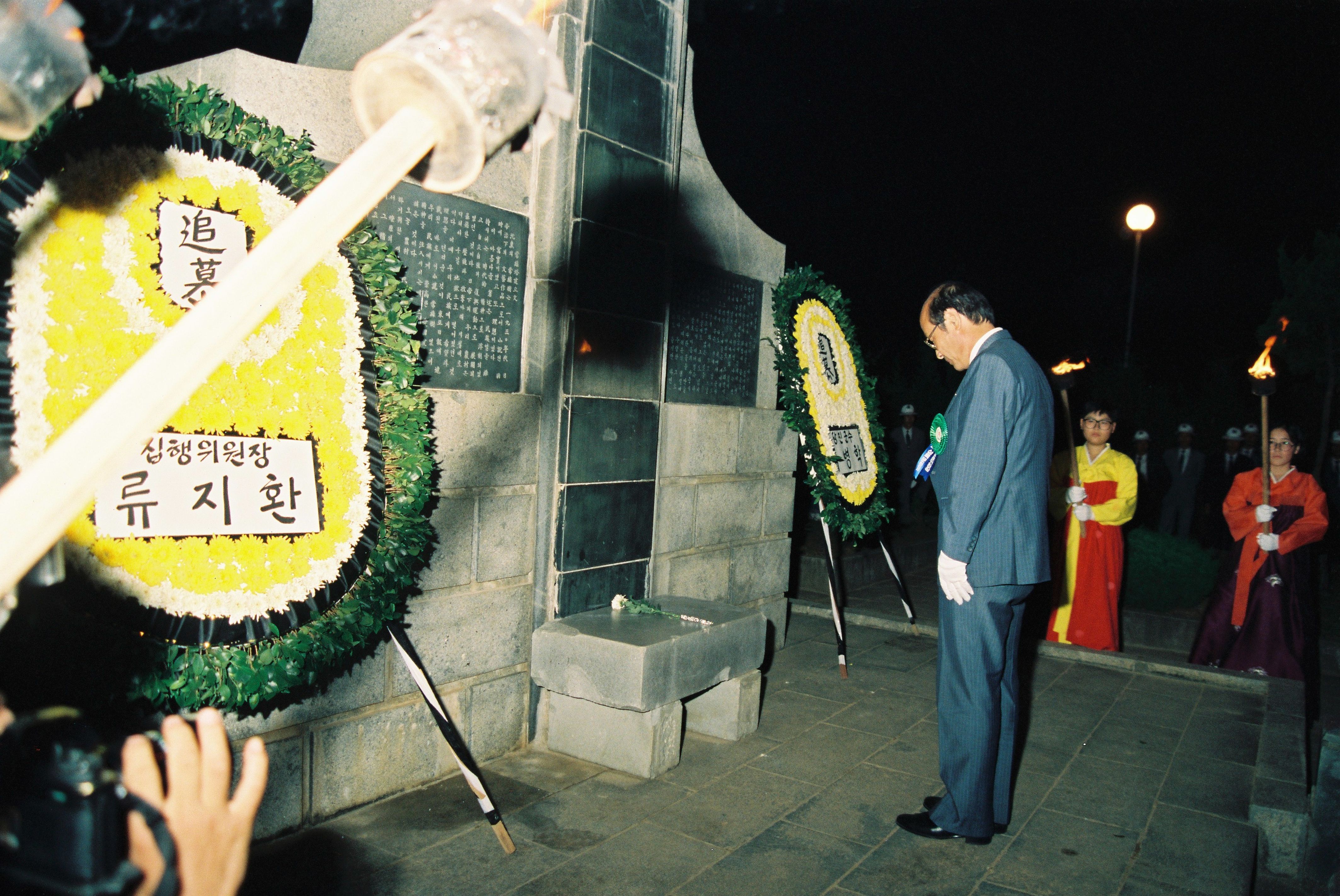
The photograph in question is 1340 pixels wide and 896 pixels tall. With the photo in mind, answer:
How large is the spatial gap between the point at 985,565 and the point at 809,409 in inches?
93.8

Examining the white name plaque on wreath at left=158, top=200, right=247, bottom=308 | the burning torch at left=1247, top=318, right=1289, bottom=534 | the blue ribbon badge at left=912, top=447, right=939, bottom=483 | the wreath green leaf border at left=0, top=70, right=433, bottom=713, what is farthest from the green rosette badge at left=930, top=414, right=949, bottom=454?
the burning torch at left=1247, top=318, right=1289, bottom=534

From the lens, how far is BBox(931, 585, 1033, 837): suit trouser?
3.71 meters

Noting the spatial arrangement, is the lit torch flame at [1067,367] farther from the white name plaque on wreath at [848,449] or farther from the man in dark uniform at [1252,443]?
the man in dark uniform at [1252,443]

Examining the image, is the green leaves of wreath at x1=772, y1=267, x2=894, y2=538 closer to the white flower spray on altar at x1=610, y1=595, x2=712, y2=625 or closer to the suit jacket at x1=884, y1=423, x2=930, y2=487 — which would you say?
the white flower spray on altar at x1=610, y1=595, x2=712, y2=625

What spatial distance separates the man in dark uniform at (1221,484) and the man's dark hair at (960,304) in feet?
35.2

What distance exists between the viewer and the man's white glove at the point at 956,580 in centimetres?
372

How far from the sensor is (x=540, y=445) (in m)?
4.65

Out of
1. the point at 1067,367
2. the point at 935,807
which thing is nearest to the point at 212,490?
the point at 935,807

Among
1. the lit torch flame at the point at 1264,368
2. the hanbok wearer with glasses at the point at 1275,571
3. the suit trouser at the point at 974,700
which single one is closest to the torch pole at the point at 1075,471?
the hanbok wearer with glasses at the point at 1275,571

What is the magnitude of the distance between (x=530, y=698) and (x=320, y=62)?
131 inches

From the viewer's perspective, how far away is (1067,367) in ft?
22.1

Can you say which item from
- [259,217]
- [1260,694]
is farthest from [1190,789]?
[259,217]

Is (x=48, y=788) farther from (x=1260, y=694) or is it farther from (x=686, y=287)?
(x=1260, y=694)

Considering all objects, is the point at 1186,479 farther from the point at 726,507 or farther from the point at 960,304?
the point at 960,304
